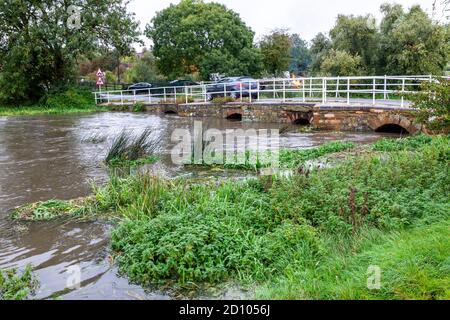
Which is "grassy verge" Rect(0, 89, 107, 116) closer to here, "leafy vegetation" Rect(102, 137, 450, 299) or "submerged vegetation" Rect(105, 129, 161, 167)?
"submerged vegetation" Rect(105, 129, 161, 167)

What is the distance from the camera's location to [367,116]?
18.4m

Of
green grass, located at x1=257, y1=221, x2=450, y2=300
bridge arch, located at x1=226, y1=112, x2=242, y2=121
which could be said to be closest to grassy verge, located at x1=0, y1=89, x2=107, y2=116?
bridge arch, located at x1=226, y1=112, x2=242, y2=121

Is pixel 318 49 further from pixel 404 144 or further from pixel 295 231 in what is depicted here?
pixel 295 231

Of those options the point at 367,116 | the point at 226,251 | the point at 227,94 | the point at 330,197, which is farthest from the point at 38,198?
the point at 227,94

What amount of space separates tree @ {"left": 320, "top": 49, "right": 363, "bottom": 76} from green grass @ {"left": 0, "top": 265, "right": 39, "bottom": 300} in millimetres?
27645

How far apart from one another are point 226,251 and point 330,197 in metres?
2.20

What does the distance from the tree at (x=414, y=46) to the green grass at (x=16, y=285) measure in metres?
26.1

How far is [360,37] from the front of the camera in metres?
32.7

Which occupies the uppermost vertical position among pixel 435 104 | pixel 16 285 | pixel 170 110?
pixel 435 104

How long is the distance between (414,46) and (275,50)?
19439 mm

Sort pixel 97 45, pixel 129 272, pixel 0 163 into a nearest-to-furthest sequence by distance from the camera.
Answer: pixel 129 272 → pixel 0 163 → pixel 97 45

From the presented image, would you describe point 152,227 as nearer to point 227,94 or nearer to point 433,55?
point 227,94

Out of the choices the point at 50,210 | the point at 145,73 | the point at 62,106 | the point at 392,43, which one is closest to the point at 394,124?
the point at 50,210

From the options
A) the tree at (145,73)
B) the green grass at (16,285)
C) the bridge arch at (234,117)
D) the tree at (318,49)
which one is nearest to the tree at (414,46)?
the tree at (318,49)
